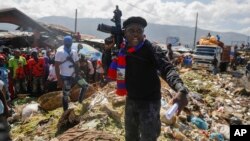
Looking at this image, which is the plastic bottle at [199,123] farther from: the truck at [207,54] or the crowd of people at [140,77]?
the truck at [207,54]

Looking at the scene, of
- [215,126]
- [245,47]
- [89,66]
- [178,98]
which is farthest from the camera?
[245,47]

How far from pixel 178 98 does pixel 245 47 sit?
42.6 metres

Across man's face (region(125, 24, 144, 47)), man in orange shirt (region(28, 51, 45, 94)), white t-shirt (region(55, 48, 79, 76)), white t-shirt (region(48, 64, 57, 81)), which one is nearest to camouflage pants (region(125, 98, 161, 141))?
man's face (region(125, 24, 144, 47))

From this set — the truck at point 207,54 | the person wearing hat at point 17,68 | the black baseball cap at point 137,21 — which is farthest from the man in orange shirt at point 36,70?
the truck at point 207,54

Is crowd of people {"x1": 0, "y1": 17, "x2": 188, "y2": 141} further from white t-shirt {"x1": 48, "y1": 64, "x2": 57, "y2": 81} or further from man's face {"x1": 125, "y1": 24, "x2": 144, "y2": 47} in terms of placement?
white t-shirt {"x1": 48, "y1": 64, "x2": 57, "y2": 81}

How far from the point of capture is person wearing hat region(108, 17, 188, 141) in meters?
4.09

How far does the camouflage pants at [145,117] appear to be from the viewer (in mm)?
4184

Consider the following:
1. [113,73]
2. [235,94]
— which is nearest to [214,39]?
[235,94]

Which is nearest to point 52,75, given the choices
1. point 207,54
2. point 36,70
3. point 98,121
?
point 36,70

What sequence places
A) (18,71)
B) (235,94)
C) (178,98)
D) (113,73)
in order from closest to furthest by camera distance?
(178,98) → (113,73) → (18,71) → (235,94)

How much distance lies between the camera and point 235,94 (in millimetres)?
16312

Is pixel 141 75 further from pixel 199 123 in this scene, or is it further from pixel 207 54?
pixel 207 54

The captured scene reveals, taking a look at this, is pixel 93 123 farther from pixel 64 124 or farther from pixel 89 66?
pixel 89 66

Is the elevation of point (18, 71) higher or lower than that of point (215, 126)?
higher
